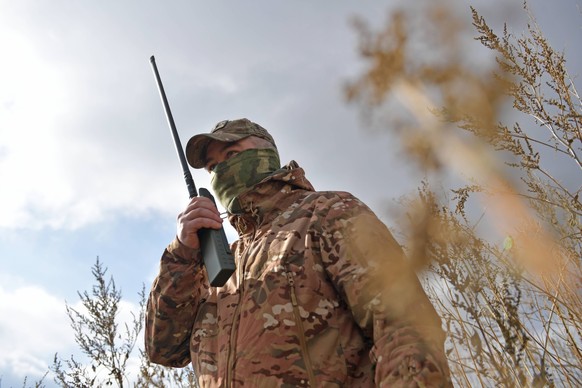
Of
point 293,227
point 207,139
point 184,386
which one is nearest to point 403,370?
point 293,227

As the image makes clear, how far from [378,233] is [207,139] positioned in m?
1.14

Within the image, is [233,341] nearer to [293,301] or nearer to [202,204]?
[293,301]

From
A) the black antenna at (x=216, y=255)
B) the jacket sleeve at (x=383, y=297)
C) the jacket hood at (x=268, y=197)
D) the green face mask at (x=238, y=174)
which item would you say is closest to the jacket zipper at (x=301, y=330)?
the jacket sleeve at (x=383, y=297)

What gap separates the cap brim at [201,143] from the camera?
2549mm

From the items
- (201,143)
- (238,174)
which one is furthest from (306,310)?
(201,143)

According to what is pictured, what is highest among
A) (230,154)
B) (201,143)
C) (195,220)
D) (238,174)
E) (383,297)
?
(201,143)

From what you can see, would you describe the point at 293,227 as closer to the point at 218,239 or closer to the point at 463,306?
the point at 218,239

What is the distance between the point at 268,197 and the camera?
230 centimetres

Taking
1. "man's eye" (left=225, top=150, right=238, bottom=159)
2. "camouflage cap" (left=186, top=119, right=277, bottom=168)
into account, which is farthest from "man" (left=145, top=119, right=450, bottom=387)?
"camouflage cap" (left=186, top=119, right=277, bottom=168)

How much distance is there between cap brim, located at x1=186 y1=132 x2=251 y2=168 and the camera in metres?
2.55

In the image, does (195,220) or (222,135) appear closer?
(195,220)

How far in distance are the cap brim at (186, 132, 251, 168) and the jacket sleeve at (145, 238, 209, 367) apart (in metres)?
0.59

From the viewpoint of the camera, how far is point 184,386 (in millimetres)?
5281

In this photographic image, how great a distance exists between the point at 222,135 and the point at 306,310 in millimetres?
1107
